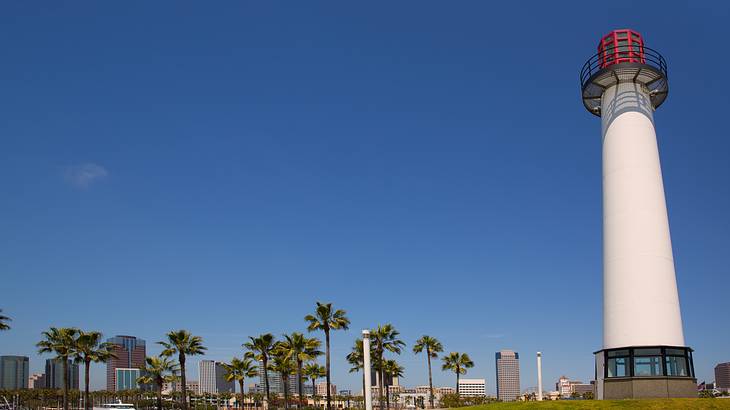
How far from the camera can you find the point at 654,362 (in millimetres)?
34875

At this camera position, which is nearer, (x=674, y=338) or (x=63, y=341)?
(x=674, y=338)

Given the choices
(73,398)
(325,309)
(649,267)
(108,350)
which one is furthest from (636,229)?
(73,398)

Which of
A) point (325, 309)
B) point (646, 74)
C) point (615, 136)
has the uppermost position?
point (646, 74)

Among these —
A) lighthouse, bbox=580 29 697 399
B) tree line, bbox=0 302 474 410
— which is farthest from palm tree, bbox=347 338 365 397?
lighthouse, bbox=580 29 697 399

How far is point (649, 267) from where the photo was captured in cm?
3588

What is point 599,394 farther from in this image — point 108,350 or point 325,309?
point 108,350

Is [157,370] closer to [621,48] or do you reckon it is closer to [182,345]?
[182,345]

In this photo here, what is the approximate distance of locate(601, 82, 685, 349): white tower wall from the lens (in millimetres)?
35438

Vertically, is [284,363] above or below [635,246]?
below

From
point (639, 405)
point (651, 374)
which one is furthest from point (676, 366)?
point (639, 405)

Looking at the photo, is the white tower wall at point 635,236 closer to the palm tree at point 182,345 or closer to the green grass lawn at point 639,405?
the green grass lawn at point 639,405

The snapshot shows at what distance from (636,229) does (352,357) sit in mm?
58137

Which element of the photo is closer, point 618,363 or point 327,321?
point 618,363

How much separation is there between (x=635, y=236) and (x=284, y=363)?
161 ft
